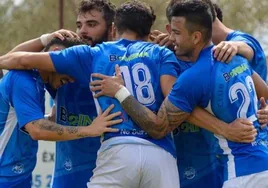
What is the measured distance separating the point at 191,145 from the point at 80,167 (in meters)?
1.00

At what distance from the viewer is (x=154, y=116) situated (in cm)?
582

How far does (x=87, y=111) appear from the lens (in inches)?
267

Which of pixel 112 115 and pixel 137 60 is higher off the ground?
pixel 137 60

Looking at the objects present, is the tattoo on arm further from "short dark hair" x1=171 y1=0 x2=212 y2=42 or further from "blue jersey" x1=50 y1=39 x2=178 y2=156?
"short dark hair" x1=171 y1=0 x2=212 y2=42

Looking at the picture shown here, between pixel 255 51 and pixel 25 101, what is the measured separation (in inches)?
71.7

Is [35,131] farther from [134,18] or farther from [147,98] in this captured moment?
[134,18]

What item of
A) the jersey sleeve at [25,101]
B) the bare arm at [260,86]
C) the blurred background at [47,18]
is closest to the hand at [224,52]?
the bare arm at [260,86]

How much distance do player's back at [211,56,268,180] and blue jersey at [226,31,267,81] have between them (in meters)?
0.63

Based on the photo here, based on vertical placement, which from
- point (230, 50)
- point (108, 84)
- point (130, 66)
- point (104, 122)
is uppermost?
point (230, 50)

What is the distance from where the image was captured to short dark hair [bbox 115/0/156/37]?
611 cm

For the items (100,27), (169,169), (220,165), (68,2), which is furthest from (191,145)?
(68,2)

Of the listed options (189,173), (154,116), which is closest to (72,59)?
(154,116)

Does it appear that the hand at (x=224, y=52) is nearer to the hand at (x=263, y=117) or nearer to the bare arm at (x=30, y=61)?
the hand at (x=263, y=117)

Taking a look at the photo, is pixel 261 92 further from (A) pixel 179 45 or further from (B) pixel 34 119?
(B) pixel 34 119
